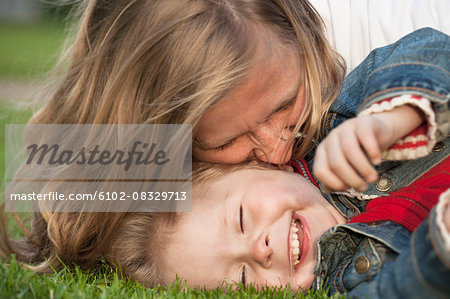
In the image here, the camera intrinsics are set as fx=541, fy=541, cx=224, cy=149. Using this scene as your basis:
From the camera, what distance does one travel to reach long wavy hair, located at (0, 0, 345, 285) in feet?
6.47

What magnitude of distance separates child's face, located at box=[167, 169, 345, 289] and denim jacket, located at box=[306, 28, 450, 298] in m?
0.09

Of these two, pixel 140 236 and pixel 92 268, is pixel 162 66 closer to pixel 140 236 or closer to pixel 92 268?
pixel 140 236

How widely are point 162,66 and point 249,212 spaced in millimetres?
629

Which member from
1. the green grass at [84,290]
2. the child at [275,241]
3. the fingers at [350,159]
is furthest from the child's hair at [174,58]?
the fingers at [350,159]

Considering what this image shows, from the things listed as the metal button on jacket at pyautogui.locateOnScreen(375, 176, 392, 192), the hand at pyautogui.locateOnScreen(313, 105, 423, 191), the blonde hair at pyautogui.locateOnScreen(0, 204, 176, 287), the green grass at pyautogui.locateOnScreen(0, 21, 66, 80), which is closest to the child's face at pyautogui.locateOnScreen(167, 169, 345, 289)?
the blonde hair at pyautogui.locateOnScreen(0, 204, 176, 287)

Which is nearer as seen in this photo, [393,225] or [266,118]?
[393,225]

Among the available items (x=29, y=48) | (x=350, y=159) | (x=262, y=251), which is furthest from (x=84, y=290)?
(x=29, y=48)

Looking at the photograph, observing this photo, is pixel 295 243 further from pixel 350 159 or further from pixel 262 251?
pixel 350 159

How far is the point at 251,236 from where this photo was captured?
1809mm

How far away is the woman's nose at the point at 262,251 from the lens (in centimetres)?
175

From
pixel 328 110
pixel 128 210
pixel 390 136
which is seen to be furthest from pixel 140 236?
pixel 390 136

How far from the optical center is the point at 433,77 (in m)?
1.60

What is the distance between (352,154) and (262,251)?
591 mm

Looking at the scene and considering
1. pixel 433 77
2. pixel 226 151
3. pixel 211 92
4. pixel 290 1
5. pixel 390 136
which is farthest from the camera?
pixel 290 1
